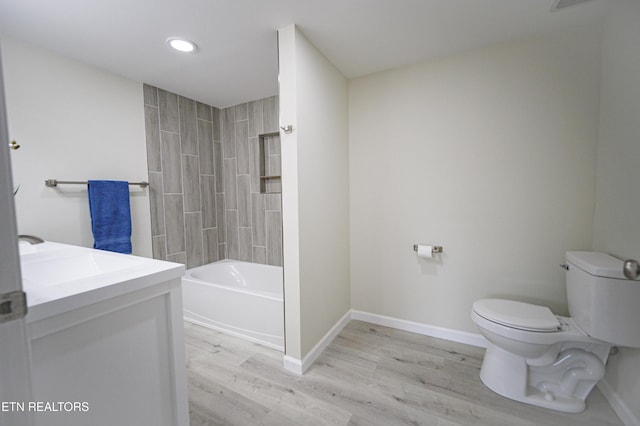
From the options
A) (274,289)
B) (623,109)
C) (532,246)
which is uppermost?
(623,109)

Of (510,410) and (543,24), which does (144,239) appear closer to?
(510,410)

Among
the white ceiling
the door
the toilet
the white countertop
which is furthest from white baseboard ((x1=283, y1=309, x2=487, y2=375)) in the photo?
the white ceiling

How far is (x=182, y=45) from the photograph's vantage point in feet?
6.07

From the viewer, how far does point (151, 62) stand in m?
2.09

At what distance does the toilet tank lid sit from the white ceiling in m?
1.46

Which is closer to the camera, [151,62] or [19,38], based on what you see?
[19,38]

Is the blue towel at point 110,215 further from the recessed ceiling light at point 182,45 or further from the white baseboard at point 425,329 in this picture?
the white baseboard at point 425,329

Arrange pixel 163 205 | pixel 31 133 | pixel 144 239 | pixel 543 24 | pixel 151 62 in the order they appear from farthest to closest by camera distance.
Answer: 1. pixel 163 205
2. pixel 144 239
3. pixel 151 62
4. pixel 31 133
5. pixel 543 24

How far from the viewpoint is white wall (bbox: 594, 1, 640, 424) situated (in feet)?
4.40

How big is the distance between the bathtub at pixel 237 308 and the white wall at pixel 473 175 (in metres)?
0.87

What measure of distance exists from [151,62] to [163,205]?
1.32 meters

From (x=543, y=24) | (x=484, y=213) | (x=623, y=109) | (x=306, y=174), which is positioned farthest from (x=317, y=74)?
(x=623, y=109)

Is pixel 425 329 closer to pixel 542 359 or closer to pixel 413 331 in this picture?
pixel 413 331

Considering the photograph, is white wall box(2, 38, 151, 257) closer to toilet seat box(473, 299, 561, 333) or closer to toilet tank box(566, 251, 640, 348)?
toilet seat box(473, 299, 561, 333)
